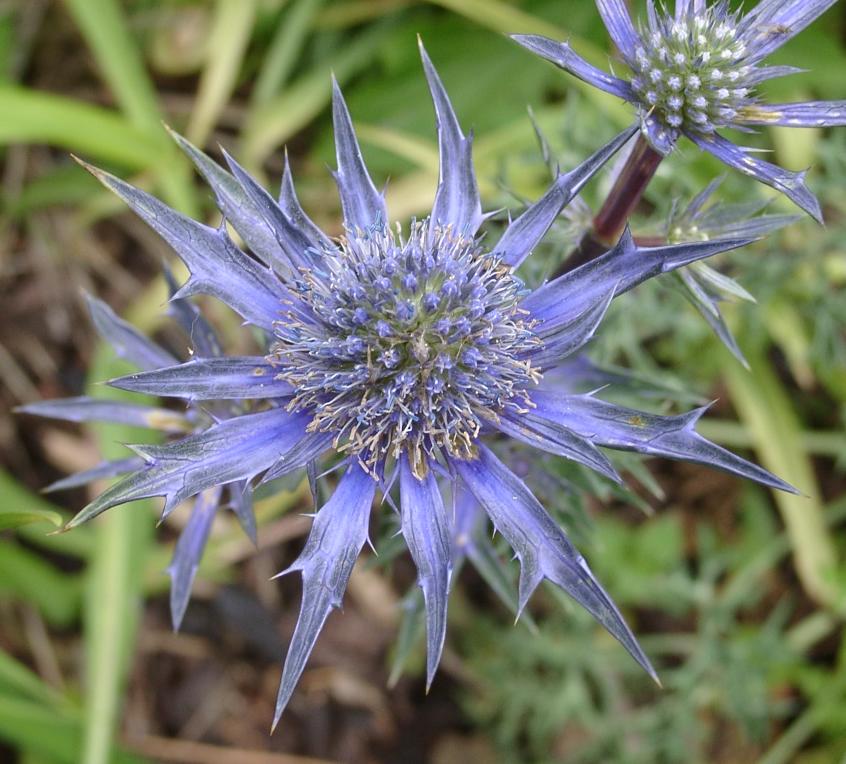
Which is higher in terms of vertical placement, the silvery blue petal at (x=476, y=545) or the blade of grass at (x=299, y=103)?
the blade of grass at (x=299, y=103)

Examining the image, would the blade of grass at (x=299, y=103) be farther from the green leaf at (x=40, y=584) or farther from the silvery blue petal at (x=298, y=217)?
the silvery blue petal at (x=298, y=217)

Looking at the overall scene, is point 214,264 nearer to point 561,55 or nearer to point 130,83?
point 561,55

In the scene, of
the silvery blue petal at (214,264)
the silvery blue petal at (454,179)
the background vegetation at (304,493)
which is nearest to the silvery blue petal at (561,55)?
the silvery blue petal at (454,179)

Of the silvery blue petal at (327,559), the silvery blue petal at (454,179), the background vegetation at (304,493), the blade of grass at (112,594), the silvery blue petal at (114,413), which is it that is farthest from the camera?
the background vegetation at (304,493)

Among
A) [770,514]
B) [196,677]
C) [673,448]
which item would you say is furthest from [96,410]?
[770,514]

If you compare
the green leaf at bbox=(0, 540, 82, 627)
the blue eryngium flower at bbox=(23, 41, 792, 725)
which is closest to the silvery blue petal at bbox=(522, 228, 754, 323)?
the blue eryngium flower at bbox=(23, 41, 792, 725)

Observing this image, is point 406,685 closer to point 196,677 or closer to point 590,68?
point 196,677
